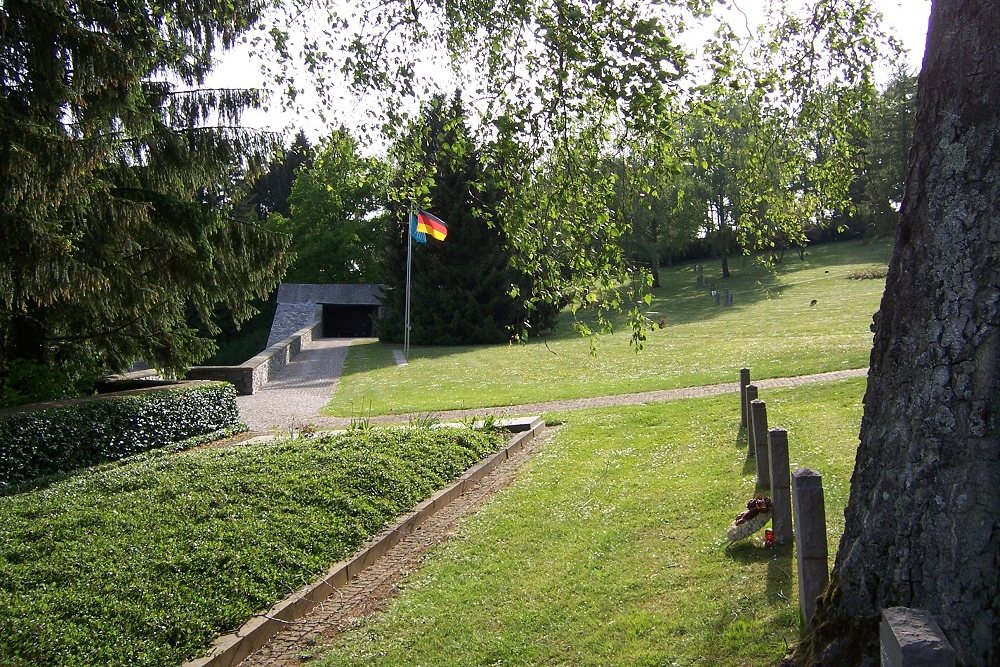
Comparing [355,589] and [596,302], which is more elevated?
[596,302]

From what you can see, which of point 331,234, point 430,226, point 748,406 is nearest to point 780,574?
point 748,406

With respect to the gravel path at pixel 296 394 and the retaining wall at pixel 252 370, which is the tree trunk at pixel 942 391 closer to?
the gravel path at pixel 296 394

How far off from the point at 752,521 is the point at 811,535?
1853mm

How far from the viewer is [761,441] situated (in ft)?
27.1

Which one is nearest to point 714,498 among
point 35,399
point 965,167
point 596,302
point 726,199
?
point 596,302

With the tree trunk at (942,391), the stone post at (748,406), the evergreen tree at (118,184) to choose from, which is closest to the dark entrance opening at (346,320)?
the evergreen tree at (118,184)

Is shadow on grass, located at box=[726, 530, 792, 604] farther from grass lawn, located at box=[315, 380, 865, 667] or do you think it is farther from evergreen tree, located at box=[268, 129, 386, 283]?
evergreen tree, located at box=[268, 129, 386, 283]

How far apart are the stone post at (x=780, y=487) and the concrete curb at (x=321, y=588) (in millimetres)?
3632

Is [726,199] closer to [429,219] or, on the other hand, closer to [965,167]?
[429,219]

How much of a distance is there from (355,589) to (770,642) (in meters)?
3.63

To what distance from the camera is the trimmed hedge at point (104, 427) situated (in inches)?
426

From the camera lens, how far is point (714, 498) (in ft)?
27.4

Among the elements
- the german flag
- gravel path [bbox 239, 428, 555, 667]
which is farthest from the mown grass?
the german flag

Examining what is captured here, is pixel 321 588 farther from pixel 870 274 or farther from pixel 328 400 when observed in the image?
pixel 870 274
